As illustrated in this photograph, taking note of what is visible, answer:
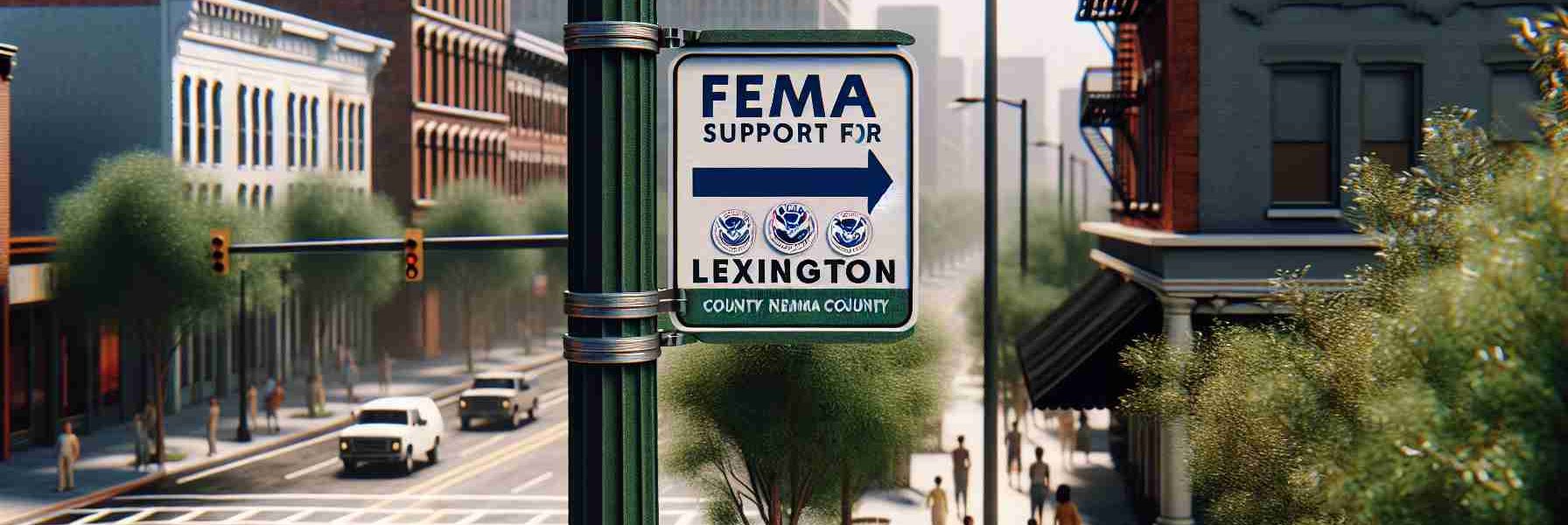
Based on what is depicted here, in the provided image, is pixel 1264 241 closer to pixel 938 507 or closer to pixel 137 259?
pixel 938 507

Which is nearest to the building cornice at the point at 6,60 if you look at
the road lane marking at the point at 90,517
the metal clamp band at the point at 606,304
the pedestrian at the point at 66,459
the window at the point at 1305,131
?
the pedestrian at the point at 66,459

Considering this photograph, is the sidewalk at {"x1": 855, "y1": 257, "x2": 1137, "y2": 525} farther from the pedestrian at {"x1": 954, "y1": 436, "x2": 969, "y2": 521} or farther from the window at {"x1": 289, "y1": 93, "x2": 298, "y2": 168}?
the window at {"x1": 289, "y1": 93, "x2": 298, "y2": 168}

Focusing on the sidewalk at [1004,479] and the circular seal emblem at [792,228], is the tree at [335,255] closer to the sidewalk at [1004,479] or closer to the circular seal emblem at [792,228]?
the sidewalk at [1004,479]

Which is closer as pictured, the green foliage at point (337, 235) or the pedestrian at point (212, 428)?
the pedestrian at point (212, 428)

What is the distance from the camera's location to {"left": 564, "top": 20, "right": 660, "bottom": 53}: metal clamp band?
5.55 meters

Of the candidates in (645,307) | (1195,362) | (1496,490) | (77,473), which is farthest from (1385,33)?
(77,473)

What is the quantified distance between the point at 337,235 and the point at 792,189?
57.6 m

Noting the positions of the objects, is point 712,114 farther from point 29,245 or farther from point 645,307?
point 29,245

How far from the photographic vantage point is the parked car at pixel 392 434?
133 feet

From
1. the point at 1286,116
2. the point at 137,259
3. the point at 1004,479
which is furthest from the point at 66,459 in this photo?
the point at 1286,116

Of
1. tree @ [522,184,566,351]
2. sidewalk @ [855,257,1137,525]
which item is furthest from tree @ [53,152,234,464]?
tree @ [522,184,566,351]

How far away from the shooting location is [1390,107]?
2700cm

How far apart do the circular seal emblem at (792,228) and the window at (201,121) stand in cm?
5506

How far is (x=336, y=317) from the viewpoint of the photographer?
7069cm
